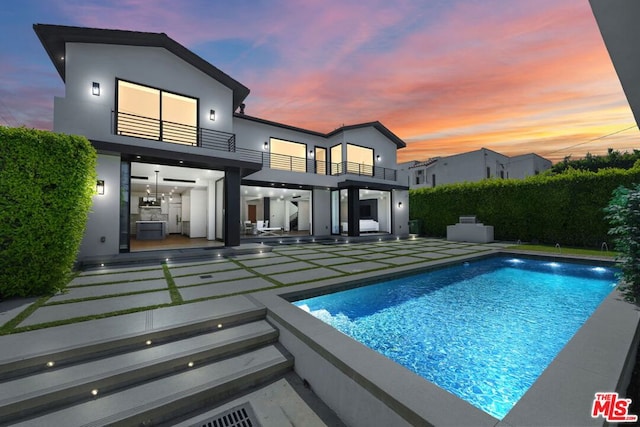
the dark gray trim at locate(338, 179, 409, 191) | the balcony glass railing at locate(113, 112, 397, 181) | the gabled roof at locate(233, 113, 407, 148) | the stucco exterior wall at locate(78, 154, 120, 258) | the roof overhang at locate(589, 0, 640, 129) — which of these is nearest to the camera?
the roof overhang at locate(589, 0, 640, 129)

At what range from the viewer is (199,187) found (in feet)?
46.7

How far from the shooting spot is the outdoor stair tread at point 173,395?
6.40 ft

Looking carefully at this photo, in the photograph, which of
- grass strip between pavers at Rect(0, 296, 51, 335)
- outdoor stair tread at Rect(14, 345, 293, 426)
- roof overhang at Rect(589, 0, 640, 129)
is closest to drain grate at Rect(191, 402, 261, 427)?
outdoor stair tread at Rect(14, 345, 293, 426)

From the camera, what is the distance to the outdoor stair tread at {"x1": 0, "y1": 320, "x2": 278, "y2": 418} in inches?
80.5

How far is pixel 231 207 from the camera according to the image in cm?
993

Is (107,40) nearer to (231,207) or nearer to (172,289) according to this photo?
(231,207)

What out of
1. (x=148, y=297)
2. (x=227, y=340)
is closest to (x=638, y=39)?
(x=227, y=340)

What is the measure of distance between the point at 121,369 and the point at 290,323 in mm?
1652

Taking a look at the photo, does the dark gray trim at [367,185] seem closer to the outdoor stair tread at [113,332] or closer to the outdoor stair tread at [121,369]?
the outdoor stair tread at [113,332]

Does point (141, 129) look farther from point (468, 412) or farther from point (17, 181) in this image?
point (468, 412)

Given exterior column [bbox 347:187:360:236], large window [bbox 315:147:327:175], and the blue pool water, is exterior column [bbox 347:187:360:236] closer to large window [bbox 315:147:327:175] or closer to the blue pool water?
large window [bbox 315:147:327:175]

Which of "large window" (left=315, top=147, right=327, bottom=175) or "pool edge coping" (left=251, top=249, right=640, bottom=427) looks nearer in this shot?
"pool edge coping" (left=251, top=249, right=640, bottom=427)

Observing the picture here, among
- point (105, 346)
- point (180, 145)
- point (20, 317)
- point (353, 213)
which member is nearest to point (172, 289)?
point (20, 317)

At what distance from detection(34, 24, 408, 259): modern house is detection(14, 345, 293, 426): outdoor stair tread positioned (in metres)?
7.41
